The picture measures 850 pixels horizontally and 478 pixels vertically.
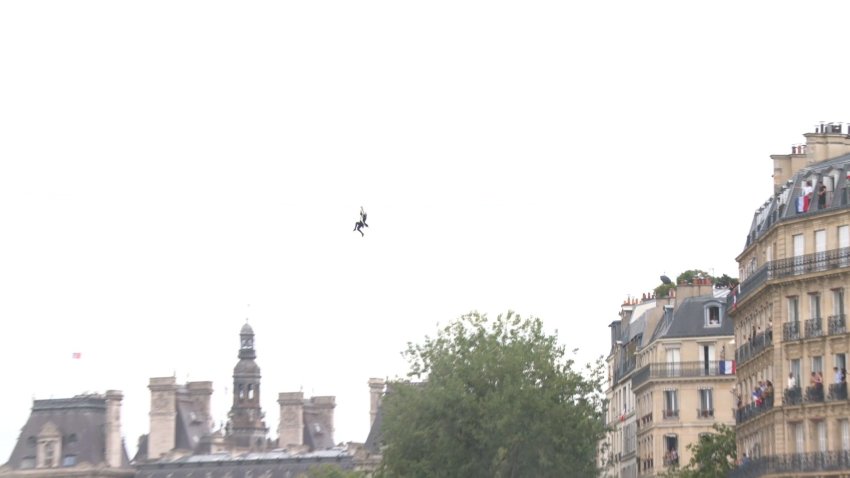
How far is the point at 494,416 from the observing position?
109625 mm

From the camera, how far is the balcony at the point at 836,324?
75938 millimetres

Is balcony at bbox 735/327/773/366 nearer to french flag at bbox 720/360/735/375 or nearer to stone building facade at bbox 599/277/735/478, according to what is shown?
stone building facade at bbox 599/277/735/478

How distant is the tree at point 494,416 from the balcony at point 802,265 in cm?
2798

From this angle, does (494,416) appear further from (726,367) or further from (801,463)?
(801,463)

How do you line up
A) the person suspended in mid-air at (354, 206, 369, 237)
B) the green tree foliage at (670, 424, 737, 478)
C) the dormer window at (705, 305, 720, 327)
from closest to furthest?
1. the person suspended in mid-air at (354, 206, 369, 237)
2. the green tree foliage at (670, 424, 737, 478)
3. the dormer window at (705, 305, 720, 327)

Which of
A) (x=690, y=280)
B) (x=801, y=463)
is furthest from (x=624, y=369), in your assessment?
(x=801, y=463)

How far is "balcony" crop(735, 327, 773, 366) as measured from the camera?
81062 mm

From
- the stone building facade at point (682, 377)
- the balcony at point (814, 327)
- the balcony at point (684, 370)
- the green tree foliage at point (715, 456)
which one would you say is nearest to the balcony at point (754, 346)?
the balcony at point (814, 327)

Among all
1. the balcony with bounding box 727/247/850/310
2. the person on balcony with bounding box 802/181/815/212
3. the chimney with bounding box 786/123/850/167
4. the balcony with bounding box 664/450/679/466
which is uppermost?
the chimney with bounding box 786/123/850/167

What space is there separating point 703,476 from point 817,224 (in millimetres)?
17728

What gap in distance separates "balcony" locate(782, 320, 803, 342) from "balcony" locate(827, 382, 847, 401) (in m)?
2.63

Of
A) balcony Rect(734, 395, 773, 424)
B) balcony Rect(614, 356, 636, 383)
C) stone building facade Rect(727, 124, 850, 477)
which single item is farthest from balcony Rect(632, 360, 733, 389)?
stone building facade Rect(727, 124, 850, 477)

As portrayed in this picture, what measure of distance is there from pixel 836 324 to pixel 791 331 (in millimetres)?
2643

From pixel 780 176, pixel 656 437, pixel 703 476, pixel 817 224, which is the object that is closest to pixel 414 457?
pixel 656 437
